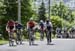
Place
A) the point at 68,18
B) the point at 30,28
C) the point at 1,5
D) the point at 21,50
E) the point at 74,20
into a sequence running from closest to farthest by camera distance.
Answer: the point at 21,50 → the point at 30,28 → the point at 1,5 → the point at 68,18 → the point at 74,20

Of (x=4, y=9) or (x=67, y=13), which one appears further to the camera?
(x=67, y=13)

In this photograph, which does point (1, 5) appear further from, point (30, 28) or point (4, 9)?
point (30, 28)

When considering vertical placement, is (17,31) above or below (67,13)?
above

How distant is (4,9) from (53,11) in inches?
1523

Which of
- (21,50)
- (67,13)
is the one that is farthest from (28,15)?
(67,13)

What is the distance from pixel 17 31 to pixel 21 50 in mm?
6484

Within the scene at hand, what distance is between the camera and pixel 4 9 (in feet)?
127

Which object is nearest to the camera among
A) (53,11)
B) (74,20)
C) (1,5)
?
(1,5)

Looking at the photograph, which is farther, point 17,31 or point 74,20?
point 74,20

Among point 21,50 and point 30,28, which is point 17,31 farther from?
point 21,50

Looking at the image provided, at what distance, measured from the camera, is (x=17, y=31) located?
26.5 metres

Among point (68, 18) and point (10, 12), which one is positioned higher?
point (10, 12)

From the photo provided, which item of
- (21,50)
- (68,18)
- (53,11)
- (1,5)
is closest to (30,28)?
(21,50)

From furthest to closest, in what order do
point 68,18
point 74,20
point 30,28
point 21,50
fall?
point 74,20 → point 68,18 → point 30,28 → point 21,50
